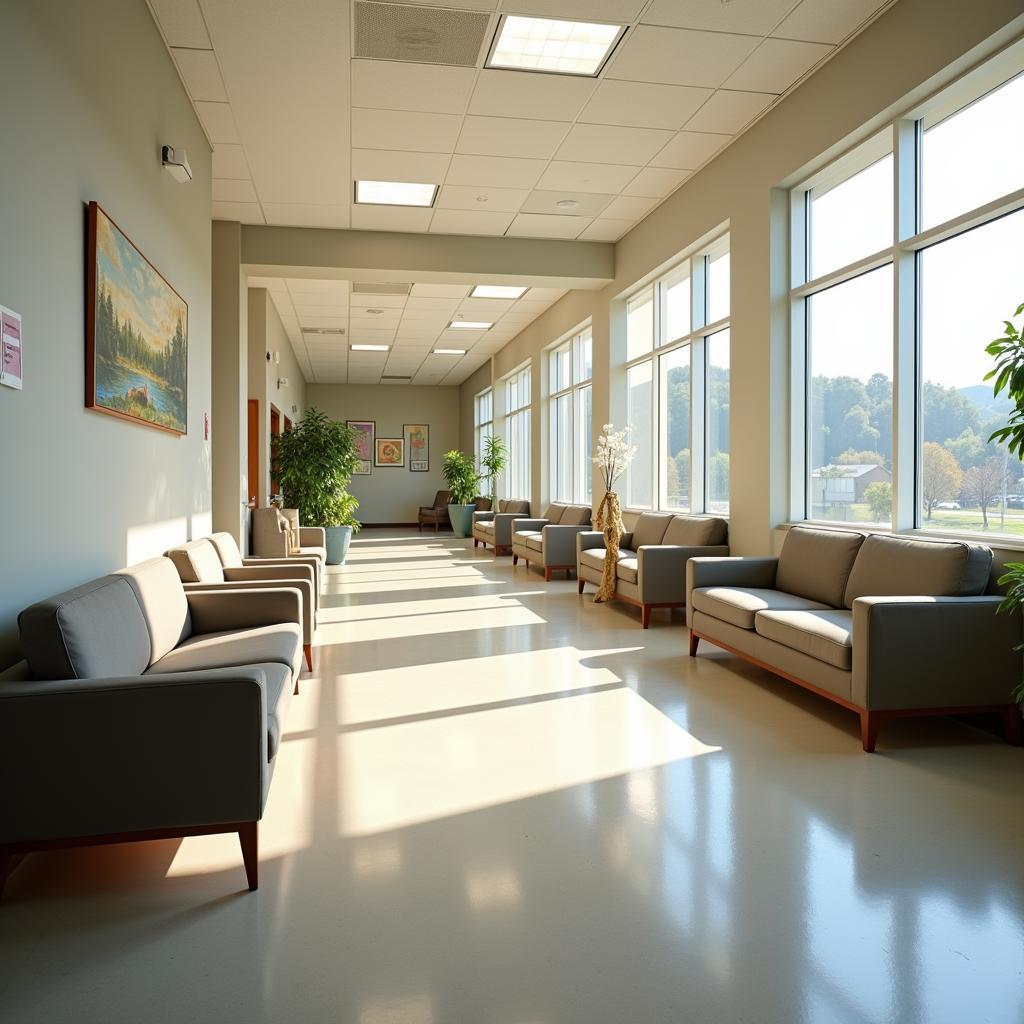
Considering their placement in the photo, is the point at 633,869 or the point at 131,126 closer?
the point at 633,869

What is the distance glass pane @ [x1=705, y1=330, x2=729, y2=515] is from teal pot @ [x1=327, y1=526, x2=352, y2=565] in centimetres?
546

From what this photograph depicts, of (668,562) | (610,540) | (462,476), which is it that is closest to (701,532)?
(668,562)

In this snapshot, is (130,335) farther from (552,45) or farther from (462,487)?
(462,487)

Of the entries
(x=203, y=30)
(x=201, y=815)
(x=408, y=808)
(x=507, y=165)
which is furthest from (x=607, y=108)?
(x=201, y=815)

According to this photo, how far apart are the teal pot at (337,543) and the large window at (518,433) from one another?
12.0 feet

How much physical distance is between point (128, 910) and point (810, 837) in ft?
6.82

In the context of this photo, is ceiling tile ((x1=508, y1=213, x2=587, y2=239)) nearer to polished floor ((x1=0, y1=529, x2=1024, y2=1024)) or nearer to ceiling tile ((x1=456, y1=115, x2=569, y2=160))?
ceiling tile ((x1=456, y1=115, x2=569, y2=160))

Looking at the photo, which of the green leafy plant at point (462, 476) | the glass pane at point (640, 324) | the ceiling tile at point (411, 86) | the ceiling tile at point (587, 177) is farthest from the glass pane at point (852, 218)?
the green leafy plant at point (462, 476)

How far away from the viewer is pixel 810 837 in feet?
9.15

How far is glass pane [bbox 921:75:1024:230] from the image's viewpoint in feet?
13.6

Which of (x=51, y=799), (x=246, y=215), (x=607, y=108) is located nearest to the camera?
(x=51, y=799)

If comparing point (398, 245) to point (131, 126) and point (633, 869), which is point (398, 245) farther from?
point (633, 869)

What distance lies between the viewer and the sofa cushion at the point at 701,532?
6828mm

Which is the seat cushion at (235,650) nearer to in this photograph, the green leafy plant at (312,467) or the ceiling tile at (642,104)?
the ceiling tile at (642,104)
